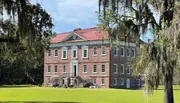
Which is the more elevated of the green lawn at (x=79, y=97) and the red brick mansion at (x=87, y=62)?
the red brick mansion at (x=87, y=62)

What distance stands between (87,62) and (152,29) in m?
46.6

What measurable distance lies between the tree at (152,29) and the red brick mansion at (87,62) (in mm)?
40306

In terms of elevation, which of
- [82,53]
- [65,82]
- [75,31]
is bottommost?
[65,82]

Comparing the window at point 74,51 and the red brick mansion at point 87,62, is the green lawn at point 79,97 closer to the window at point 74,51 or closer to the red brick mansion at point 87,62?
the red brick mansion at point 87,62

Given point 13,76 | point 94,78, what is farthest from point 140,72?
point 13,76

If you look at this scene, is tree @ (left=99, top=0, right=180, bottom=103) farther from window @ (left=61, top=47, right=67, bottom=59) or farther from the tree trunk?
window @ (left=61, top=47, right=67, bottom=59)

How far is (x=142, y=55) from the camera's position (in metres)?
11.5

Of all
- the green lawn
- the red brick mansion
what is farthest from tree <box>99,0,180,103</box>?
the red brick mansion

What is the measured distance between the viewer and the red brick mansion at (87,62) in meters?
55.5

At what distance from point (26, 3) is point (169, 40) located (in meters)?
5.01

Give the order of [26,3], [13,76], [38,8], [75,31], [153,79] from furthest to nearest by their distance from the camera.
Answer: [13,76] → [75,31] → [38,8] → [26,3] → [153,79]

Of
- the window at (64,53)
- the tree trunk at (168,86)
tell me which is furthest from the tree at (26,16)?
the window at (64,53)

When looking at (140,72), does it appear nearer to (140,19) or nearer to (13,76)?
(140,19)

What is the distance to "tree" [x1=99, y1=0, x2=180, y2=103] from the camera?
9945 mm
